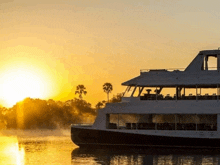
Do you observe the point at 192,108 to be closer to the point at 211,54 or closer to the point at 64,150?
the point at 211,54

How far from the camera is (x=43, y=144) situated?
5481cm

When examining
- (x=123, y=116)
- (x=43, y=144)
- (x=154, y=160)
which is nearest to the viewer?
(x=154, y=160)

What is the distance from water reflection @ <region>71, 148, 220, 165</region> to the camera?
40125mm

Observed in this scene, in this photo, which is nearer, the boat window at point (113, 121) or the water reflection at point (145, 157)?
the water reflection at point (145, 157)

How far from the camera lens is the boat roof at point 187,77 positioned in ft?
152

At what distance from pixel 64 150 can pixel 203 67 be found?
1192cm

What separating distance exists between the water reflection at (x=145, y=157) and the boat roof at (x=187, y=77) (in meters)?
4.80

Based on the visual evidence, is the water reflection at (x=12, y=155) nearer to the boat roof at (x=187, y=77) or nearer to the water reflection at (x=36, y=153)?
the water reflection at (x=36, y=153)

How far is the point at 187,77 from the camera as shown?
154 ft

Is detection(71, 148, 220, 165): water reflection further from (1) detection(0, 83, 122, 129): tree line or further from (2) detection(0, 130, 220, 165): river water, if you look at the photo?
(1) detection(0, 83, 122, 129): tree line

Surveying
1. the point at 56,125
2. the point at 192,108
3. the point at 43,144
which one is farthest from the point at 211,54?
the point at 56,125

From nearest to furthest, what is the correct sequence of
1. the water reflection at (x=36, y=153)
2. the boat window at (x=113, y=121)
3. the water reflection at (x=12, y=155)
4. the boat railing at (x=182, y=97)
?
1. the water reflection at (x=36, y=153)
2. the water reflection at (x=12, y=155)
3. the boat railing at (x=182, y=97)
4. the boat window at (x=113, y=121)

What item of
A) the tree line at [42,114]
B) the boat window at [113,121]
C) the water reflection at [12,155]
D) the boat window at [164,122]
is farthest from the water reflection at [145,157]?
the tree line at [42,114]

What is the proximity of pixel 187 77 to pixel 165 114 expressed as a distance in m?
3.09
